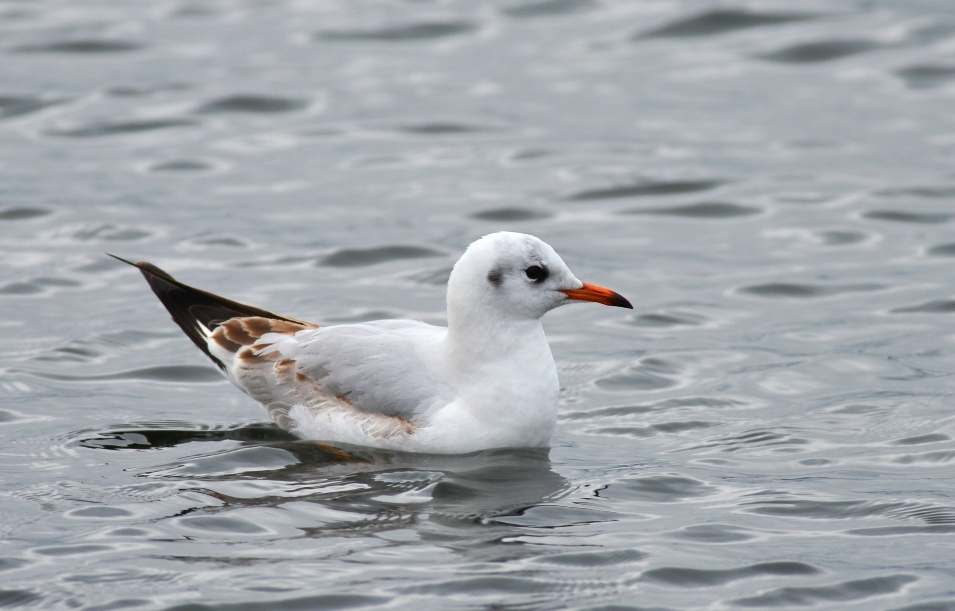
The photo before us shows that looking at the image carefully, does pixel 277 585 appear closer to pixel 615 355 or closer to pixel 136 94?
pixel 615 355

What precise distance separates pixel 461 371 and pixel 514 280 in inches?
24.9

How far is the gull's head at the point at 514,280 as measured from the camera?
8.38 meters

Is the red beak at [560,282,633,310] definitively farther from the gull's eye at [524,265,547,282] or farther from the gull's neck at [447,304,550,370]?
the gull's neck at [447,304,550,370]

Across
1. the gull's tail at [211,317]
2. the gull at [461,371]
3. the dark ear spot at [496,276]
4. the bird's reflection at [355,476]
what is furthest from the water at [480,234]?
the dark ear spot at [496,276]

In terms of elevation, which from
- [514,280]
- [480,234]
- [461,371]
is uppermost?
[514,280]

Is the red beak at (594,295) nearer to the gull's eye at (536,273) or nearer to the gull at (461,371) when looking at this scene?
the gull at (461,371)

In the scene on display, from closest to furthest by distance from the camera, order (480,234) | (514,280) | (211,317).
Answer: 1. (514,280)
2. (211,317)
3. (480,234)

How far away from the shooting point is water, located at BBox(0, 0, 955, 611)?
7.06 m

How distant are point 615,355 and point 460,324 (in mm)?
2339

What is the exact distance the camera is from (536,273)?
27.6 ft

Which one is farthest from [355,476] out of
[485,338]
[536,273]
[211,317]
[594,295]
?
[211,317]

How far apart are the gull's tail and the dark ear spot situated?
4.95 feet

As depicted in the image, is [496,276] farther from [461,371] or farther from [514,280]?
[461,371]

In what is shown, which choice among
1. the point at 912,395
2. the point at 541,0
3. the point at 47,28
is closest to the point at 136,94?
the point at 47,28
